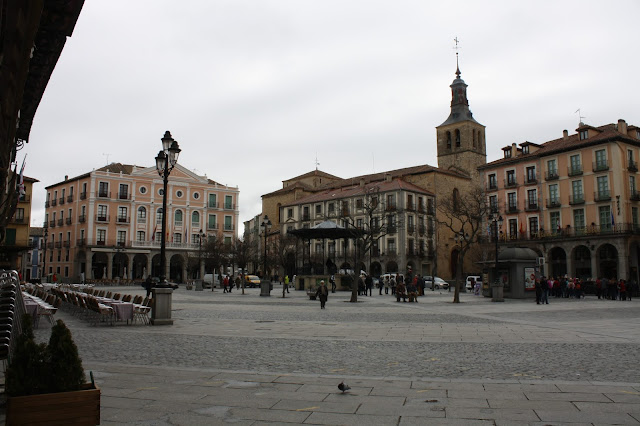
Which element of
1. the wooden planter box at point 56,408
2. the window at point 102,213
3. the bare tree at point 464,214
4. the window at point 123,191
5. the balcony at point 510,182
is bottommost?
the wooden planter box at point 56,408

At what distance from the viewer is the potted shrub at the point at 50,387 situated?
139 inches

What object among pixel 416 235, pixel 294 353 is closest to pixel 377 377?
pixel 294 353

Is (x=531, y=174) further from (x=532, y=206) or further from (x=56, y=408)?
(x=56, y=408)

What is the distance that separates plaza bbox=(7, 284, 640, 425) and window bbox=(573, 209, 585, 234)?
35345mm

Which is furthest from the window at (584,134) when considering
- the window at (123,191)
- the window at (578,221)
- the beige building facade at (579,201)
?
the window at (123,191)

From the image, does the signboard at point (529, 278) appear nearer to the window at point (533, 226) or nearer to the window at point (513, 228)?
the window at point (533, 226)

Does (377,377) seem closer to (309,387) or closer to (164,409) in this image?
(309,387)

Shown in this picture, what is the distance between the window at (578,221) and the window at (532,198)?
3924mm

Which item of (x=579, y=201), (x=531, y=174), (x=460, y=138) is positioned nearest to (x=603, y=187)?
(x=579, y=201)

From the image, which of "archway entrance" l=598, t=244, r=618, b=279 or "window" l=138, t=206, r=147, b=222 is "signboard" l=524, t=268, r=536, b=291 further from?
"window" l=138, t=206, r=147, b=222

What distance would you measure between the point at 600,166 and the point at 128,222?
51.0 meters

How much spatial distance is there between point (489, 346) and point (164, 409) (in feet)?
22.3

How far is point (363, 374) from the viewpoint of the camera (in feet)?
23.0

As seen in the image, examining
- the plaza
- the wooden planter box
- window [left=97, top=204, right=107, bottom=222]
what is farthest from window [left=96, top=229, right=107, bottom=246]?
the wooden planter box
